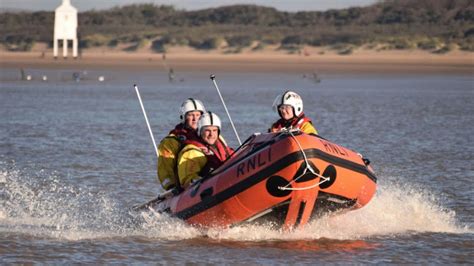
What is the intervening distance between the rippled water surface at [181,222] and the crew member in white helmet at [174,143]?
1.39 ft

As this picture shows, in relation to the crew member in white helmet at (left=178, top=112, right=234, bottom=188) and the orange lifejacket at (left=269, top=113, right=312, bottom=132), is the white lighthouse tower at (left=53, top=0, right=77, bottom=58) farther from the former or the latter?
the crew member in white helmet at (left=178, top=112, right=234, bottom=188)

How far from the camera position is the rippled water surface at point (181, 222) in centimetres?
1081

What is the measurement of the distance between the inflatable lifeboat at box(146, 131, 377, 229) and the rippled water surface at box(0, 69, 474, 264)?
0.91 ft

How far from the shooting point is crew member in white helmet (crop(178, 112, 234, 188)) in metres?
11.4

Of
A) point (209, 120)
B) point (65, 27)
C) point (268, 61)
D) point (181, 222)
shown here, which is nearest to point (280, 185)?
point (209, 120)

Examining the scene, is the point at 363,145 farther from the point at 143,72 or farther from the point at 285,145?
the point at 143,72

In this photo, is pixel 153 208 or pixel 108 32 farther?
pixel 108 32

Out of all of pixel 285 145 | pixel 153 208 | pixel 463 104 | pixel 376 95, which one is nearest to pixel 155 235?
pixel 153 208

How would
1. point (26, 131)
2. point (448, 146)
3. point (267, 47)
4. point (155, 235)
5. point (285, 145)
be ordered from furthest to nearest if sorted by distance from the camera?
point (267, 47) < point (26, 131) < point (448, 146) < point (155, 235) < point (285, 145)

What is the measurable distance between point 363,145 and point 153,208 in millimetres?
8696

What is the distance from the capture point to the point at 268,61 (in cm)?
5259

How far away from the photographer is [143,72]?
4653 cm

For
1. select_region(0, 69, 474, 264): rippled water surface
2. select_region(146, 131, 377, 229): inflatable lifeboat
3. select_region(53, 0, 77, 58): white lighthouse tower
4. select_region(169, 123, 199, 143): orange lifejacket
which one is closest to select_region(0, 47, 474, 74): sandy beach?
select_region(53, 0, 77, 58): white lighthouse tower

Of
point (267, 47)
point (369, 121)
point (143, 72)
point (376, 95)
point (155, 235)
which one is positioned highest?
point (267, 47)
